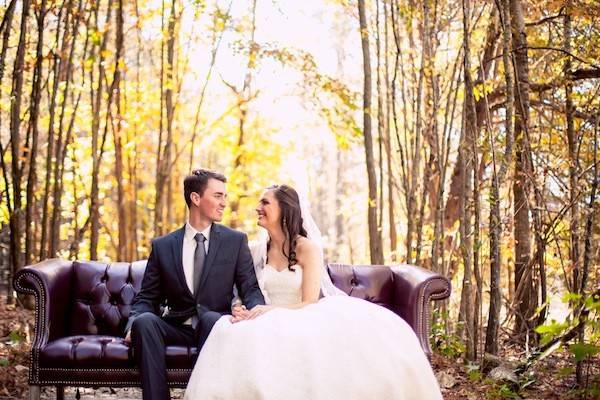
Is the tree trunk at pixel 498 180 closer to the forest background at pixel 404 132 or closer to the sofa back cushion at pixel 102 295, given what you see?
the forest background at pixel 404 132

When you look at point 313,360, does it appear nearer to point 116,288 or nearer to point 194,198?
point 194,198

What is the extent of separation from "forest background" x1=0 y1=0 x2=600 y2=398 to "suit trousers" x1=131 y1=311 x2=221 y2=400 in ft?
2.91

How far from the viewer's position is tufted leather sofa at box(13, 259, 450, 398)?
344cm

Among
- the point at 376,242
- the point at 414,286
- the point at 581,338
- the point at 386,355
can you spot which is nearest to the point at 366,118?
the point at 376,242

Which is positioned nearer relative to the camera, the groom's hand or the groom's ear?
the groom's hand

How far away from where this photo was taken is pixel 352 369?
2.90m

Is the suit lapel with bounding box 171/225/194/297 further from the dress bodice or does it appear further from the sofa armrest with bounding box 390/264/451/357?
the sofa armrest with bounding box 390/264/451/357

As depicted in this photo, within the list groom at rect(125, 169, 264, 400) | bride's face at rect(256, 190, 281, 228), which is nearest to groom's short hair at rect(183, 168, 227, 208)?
groom at rect(125, 169, 264, 400)

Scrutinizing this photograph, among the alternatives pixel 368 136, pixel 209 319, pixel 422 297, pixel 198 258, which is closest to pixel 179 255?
pixel 198 258

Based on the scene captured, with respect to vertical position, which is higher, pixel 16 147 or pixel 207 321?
pixel 16 147

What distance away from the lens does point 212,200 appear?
369 cm

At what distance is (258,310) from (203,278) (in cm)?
44

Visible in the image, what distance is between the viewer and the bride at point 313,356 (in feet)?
9.29

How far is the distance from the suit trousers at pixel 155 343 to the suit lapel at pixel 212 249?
0.72 ft
